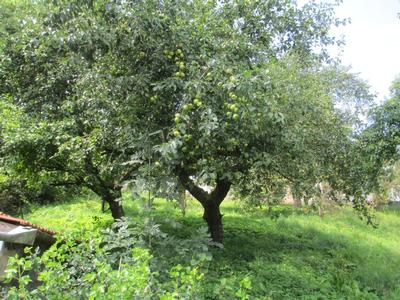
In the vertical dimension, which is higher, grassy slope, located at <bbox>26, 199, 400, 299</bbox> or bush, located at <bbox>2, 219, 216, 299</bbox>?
bush, located at <bbox>2, 219, 216, 299</bbox>

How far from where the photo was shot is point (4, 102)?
6.99 metres

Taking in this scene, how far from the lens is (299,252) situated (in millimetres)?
8820

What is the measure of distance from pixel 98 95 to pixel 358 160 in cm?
442

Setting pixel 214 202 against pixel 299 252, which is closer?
pixel 214 202

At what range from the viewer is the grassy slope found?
245 inches

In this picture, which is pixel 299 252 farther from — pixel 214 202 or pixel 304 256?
pixel 214 202

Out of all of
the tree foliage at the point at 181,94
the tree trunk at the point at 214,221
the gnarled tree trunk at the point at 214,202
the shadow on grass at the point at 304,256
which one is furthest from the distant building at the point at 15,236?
the tree trunk at the point at 214,221

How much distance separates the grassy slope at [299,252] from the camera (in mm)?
6219

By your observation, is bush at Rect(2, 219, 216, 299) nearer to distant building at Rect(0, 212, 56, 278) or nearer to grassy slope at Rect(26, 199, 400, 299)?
distant building at Rect(0, 212, 56, 278)

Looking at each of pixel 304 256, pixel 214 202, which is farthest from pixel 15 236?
pixel 304 256

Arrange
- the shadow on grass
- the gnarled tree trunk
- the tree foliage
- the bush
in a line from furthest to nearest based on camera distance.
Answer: the gnarled tree trunk, the shadow on grass, the tree foliage, the bush

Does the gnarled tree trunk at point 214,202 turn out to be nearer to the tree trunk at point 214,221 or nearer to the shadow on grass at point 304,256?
the tree trunk at point 214,221

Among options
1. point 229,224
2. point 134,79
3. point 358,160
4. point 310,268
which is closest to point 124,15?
point 134,79

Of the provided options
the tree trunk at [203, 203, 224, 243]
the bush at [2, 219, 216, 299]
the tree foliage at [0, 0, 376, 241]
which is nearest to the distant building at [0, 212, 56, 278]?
the bush at [2, 219, 216, 299]
